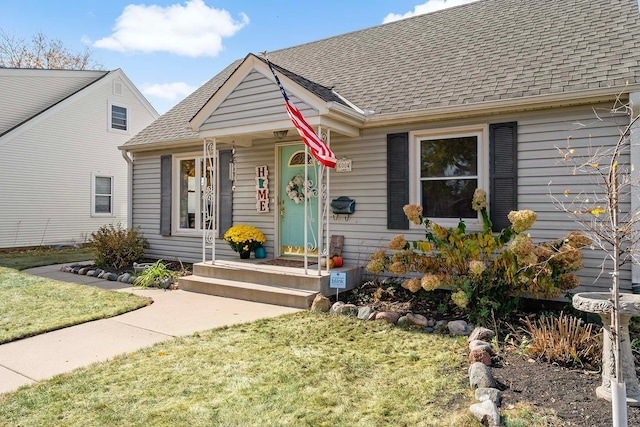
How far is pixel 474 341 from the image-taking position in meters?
4.09

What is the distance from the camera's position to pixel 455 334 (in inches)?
183

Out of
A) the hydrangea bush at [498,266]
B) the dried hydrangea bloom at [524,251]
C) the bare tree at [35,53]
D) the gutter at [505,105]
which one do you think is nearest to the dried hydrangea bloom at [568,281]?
the hydrangea bush at [498,266]

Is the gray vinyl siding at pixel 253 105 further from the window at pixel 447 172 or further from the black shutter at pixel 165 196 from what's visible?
the black shutter at pixel 165 196

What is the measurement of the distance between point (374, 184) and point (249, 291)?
264 cm

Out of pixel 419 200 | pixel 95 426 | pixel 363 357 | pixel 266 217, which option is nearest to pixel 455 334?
pixel 363 357

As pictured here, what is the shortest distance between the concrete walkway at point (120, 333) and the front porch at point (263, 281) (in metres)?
0.15

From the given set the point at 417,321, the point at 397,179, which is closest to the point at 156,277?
the point at 397,179

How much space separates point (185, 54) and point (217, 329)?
1250cm

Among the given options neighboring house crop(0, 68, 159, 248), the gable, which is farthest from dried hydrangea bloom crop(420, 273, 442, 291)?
the gable

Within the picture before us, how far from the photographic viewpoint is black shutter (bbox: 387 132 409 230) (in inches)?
262

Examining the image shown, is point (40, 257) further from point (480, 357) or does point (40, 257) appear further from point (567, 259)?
point (567, 259)

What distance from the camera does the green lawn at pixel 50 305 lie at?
16.4ft

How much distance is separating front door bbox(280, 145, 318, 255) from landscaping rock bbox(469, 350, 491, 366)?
4243 mm

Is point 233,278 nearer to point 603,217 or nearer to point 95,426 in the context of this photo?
point 95,426
